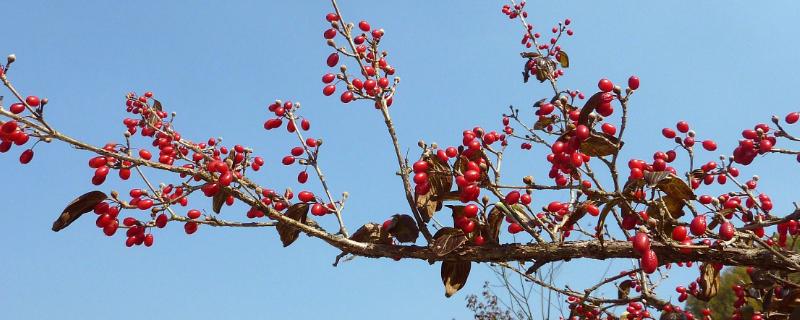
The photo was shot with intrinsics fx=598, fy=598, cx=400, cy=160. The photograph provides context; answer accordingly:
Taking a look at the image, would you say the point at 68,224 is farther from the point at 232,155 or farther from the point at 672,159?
the point at 672,159

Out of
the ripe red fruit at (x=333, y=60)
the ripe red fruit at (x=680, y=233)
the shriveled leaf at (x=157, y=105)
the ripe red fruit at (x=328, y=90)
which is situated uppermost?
the shriveled leaf at (x=157, y=105)

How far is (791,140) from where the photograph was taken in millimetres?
3047

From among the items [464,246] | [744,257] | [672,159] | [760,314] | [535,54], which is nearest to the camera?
[744,257]

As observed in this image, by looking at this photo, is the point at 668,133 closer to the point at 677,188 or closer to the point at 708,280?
the point at 708,280

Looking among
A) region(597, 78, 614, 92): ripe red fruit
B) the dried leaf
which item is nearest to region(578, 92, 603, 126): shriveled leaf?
region(597, 78, 614, 92): ripe red fruit

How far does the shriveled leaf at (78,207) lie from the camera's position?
2.44 metres

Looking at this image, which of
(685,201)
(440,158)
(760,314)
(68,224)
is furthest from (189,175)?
(760,314)

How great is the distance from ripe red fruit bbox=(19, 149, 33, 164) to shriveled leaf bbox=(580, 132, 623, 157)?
87.7 inches

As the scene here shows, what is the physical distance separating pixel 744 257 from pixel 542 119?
3.26 ft

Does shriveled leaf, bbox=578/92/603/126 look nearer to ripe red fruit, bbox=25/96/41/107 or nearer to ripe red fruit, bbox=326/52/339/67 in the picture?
Result: ripe red fruit, bbox=326/52/339/67

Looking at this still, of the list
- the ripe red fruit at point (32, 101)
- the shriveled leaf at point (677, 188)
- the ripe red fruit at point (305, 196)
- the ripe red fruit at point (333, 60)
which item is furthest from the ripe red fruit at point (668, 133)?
the ripe red fruit at point (32, 101)

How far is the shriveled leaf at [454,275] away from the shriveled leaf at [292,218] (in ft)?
2.23

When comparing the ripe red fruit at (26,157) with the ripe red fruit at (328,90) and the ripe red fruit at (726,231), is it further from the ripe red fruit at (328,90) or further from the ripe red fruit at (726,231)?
the ripe red fruit at (726,231)

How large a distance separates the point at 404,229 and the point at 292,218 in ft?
1.67
